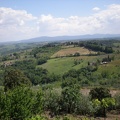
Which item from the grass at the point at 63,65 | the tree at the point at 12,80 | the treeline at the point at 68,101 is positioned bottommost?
the grass at the point at 63,65

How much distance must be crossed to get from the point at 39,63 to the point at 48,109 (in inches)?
4184

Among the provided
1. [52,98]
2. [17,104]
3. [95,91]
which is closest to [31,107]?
[17,104]

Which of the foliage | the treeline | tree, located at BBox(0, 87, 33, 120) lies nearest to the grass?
the treeline

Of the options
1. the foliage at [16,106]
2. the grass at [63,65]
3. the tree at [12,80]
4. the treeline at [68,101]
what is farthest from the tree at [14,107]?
the grass at [63,65]

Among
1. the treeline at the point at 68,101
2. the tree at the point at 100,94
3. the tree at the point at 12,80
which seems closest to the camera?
the treeline at the point at 68,101

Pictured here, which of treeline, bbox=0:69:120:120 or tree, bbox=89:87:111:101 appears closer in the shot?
treeline, bbox=0:69:120:120

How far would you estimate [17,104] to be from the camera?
34.7m

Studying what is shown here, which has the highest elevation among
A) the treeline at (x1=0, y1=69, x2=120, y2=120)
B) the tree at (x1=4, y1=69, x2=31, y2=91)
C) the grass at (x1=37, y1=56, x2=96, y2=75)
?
the tree at (x1=4, y1=69, x2=31, y2=91)

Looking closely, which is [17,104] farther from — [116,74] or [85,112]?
[116,74]

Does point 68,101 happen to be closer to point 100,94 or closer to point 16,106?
point 100,94

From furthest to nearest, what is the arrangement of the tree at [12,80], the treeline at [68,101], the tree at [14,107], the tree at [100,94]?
the tree at [12,80], the tree at [100,94], the treeline at [68,101], the tree at [14,107]

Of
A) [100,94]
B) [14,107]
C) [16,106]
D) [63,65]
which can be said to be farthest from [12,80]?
[63,65]

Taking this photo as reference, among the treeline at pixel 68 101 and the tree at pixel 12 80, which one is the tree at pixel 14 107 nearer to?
the treeline at pixel 68 101

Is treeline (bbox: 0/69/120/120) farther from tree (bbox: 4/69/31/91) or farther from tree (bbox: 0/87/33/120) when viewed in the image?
tree (bbox: 0/87/33/120)
